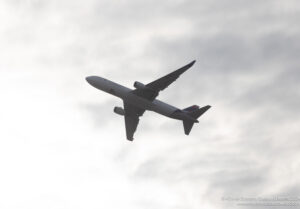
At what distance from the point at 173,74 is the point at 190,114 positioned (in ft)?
36.5

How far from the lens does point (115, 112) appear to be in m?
106

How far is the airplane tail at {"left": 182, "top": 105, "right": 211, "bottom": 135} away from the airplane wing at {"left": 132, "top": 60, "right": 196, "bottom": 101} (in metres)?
8.33

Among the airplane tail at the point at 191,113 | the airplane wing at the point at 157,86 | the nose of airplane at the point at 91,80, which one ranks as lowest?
the airplane tail at the point at 191,113

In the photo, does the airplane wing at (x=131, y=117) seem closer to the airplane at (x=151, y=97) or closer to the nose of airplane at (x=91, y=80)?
the airplane at (x=151, y=97)

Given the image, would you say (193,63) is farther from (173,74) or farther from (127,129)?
(127,129)

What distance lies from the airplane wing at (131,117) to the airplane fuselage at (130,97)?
530 cm

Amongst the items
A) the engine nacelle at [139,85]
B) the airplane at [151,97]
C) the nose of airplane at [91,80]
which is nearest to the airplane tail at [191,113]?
the airplane at [151,97]

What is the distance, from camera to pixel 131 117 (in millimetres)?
107000

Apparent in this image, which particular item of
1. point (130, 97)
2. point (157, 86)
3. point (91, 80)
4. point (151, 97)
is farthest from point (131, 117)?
point (157, 86)

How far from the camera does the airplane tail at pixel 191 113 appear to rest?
98.4 m

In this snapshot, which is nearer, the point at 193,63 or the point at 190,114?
the point at 193,63

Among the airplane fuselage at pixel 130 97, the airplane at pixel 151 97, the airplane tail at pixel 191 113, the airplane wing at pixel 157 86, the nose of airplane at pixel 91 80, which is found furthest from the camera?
the nose of airplane at pixel 91 80

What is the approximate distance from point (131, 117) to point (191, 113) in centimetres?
1443

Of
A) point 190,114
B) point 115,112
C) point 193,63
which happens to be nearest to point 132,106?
point 115,112
